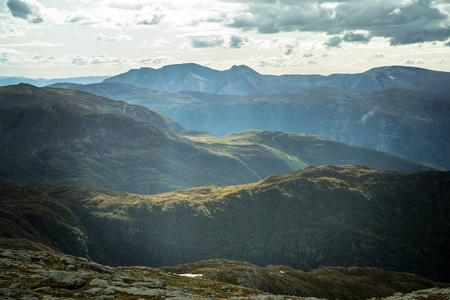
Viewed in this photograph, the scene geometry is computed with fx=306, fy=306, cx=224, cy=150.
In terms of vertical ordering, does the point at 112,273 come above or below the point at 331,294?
above

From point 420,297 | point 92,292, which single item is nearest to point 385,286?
point 420,297

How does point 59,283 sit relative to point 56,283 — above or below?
below

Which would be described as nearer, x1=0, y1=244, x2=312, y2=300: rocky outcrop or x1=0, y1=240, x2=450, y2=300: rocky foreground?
x1=0, y1=244, x2=312, y2=300: rocky outcrop

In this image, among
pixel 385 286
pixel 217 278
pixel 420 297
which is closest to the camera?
pixel 420 297

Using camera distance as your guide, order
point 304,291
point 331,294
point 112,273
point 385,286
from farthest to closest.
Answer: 1. point 385,286
2. point 331,294
3. point 304,291
4. point 112,273

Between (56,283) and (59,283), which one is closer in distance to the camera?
(56,283)

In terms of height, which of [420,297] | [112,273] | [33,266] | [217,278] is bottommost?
[217,278]

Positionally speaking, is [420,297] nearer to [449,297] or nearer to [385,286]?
[449,297]

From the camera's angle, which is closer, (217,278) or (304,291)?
(217,278)

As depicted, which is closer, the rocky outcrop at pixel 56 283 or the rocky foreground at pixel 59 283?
the rocky outcrop at pixel 56 283

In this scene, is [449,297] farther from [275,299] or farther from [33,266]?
[33,266]
